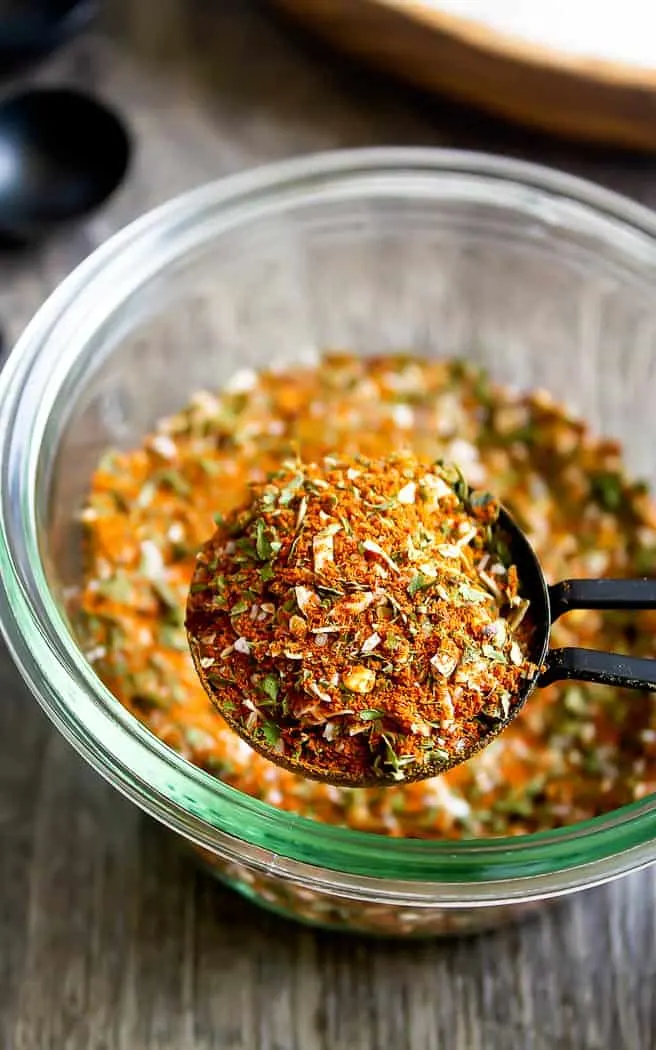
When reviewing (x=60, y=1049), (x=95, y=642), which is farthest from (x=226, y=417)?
(x=60, y=1049)

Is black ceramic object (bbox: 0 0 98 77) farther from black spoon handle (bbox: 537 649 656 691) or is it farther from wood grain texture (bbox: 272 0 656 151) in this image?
black spoon handle (bbox: 537 649 656 691)

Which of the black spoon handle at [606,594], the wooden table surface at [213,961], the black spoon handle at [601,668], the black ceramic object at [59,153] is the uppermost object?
the black ceramic object at [59,153]

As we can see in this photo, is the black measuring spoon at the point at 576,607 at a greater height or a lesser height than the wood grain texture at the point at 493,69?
lesser

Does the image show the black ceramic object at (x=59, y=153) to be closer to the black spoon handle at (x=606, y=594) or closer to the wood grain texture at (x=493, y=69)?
the wood grain texture at (x=493, y=69)

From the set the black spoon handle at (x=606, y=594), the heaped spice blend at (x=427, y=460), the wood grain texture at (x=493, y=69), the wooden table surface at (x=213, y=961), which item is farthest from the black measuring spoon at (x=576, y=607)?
the wood grain texture at (x=493, y=69)

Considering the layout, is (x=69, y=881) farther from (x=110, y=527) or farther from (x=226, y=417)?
(x=226, y=417)

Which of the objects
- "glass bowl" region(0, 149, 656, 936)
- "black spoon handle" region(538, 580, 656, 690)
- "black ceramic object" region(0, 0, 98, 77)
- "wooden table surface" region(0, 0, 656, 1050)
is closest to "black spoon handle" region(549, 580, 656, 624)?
"black spoon handle" region(538, 580, 656, 690)
